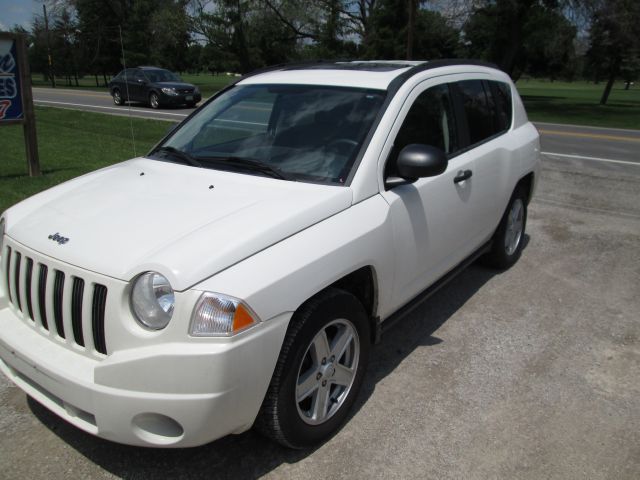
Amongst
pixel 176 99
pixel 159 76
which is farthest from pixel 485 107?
pixel 159 76

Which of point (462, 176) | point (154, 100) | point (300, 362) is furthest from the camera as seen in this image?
point (154, 100)

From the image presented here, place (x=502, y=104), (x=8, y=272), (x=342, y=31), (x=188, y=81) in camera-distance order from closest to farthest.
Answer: (x=8, y=272) → (x=502, y=104) → (x=342, y=31) → (x=188, y=81)

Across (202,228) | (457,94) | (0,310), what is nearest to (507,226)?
(457,94)

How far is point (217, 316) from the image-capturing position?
226 centimetres

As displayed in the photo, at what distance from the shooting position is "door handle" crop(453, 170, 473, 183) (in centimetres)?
385

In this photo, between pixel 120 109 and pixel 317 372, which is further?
pixel 120 109

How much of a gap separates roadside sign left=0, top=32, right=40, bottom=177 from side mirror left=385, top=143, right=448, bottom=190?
21.0 feet

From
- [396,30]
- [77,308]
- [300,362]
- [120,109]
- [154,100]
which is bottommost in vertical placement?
[300,362]

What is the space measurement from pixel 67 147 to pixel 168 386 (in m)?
10.2

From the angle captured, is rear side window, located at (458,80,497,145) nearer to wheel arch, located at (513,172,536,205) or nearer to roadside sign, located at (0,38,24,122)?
wheel arch, located at (513,172,536,205)

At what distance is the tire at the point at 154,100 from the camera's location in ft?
73.4

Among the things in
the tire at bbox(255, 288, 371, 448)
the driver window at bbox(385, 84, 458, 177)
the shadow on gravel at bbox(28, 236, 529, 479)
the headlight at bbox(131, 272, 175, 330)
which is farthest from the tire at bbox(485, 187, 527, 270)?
the headlight at bbox(131, 272, 175, 330)

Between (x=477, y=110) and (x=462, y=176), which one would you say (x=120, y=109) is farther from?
(x=462, y=176)

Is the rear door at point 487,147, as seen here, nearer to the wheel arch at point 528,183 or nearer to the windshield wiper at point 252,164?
the wheel arch at point 528,183
